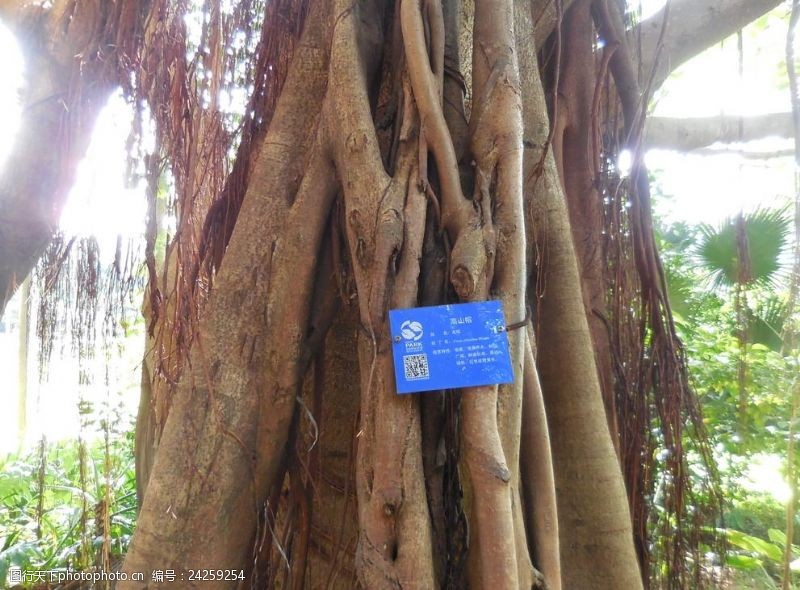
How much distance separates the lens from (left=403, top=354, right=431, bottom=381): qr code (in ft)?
3.40

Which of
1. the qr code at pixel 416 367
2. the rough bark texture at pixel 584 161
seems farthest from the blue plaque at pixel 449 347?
the rough bark texture at pixel 584 161

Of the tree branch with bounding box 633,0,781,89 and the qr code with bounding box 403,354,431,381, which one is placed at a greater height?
the tree branch with bounding box 633,0,781,89

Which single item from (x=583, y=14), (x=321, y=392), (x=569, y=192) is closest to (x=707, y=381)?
(x=569, y=192)

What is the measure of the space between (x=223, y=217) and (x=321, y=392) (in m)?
0.63

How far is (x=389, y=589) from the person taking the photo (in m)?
1.02

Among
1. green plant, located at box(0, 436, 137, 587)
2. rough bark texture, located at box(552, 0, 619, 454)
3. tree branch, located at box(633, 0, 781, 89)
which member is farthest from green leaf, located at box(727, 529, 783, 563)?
green plant, located at box(0, 436, 137, 587)

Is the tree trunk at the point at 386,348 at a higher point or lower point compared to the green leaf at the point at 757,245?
lower

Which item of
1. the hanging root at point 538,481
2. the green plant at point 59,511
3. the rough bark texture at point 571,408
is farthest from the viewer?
the green plant at point 59,511

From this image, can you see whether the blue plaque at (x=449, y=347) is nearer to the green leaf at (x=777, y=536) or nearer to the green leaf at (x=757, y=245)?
the green leaf at (x=757, y=245)

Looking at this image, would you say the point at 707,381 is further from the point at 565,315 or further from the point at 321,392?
the point at 321,392

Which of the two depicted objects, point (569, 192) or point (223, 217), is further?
point (569, 192)

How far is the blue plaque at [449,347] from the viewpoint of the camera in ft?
3.40

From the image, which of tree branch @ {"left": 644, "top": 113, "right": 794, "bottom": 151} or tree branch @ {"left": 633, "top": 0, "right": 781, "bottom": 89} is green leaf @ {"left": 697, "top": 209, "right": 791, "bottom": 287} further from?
tree branch @ {"left": 633, "top": 0, "right": 781, "bottom": 89}

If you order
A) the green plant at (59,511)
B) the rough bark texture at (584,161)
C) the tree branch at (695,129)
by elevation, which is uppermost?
the tree branch at (695,129)
